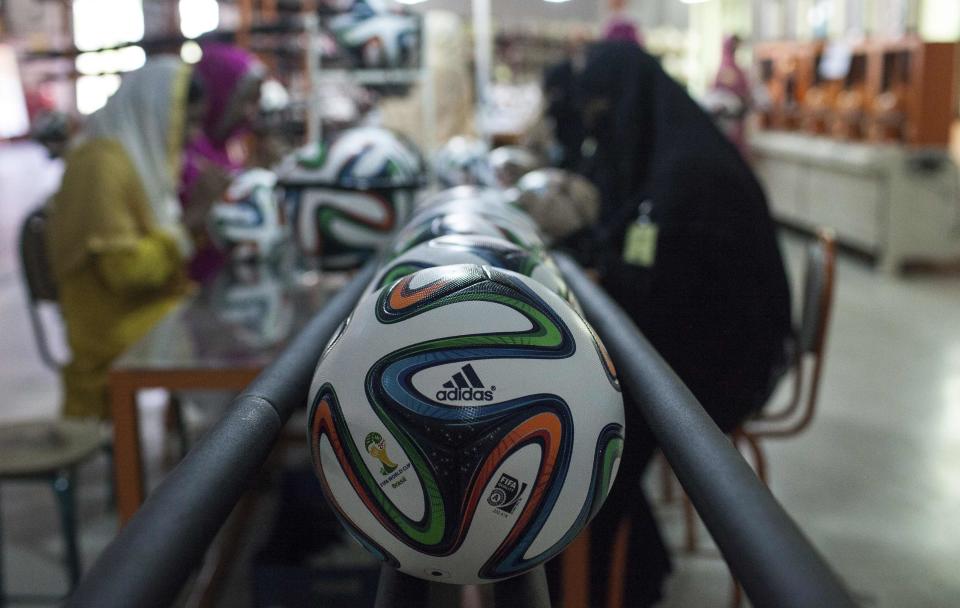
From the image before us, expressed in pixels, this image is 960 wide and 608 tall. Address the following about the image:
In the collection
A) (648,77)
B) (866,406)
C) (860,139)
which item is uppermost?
(648,77)

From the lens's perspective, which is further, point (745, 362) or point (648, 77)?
point (648, 77)

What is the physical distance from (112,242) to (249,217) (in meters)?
0.48

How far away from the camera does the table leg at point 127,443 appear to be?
2068 millimetres

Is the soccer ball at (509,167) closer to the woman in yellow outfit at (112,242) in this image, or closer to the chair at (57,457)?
the woman in yellow outfit at (112,242)

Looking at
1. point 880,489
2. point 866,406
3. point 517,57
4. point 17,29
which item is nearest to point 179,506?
point 880,489

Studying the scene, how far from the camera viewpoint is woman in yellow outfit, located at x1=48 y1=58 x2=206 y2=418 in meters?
2.96

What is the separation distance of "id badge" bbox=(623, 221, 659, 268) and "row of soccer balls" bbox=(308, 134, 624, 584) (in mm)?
1360

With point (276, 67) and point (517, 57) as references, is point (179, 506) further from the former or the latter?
point (517, 57)

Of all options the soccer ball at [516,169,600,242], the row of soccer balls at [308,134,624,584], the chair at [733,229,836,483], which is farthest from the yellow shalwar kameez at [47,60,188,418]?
the row of soccer balls at [308,134,624,584]

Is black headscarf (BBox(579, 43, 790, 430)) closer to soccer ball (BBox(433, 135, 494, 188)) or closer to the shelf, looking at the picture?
soccer ball (BBox(433, 135, 494, 188))

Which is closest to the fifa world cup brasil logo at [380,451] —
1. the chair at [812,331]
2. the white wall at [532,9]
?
the chair at [812,331]

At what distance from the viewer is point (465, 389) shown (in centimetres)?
75

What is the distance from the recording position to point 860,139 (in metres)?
7.96

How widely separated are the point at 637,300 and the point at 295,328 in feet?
2.62
